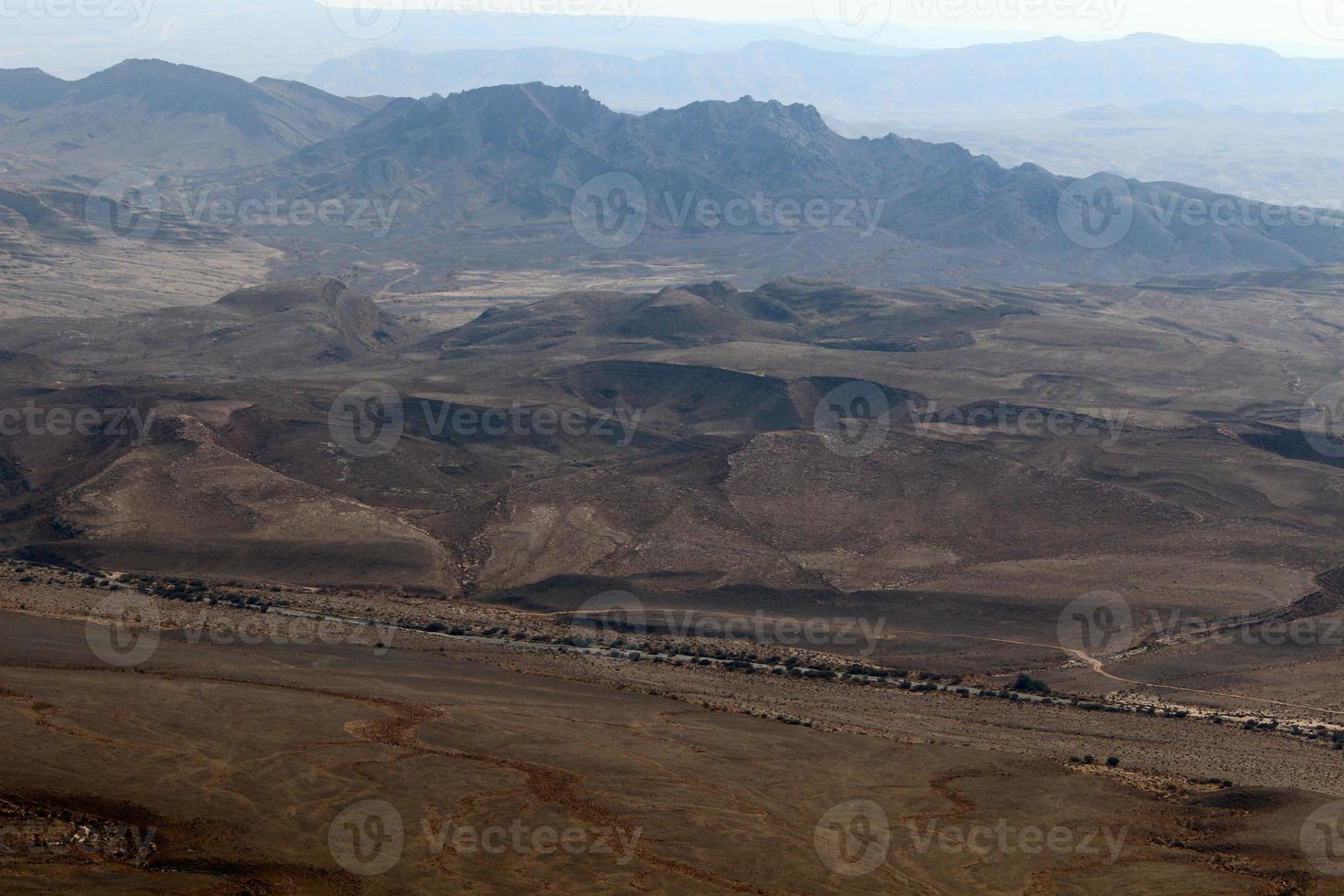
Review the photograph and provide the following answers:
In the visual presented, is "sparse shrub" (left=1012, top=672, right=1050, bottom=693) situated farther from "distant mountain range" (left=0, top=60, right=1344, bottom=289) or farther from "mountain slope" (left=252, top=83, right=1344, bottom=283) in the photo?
"mountain slope" (left=252, top=83, right=1344, bottom=283)

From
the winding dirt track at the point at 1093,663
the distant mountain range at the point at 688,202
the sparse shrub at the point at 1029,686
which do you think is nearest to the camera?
the winding dirt track at the point at 1093,663

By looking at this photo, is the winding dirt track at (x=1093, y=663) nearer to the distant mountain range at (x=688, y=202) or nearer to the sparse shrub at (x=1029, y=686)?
the sparse shrub at (x=1029, y=686)

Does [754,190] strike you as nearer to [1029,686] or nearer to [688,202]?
[688,202]

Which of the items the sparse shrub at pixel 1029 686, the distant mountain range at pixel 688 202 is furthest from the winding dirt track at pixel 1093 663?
the distant mountain range at pixel 688 202

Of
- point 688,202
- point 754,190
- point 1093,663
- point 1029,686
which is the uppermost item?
point 754,190

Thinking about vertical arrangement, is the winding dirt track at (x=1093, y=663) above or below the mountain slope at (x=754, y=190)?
below

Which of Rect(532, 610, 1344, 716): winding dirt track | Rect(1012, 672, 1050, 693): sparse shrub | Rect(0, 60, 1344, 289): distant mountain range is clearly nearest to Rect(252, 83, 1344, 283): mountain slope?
Rect(0, 60, 1344, 289): distant mountain range

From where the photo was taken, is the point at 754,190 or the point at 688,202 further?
the point at 754,190

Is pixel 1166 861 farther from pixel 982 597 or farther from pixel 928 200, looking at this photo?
pixel 928 200

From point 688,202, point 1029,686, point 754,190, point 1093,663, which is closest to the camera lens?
point 1029,686

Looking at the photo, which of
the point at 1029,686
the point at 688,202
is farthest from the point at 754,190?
the point at 1029,686

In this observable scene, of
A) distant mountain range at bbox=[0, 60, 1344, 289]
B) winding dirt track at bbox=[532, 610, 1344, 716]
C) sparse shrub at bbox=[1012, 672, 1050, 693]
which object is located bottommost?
sparse shrub at bbox=[1012, 672, 1050, 693]
